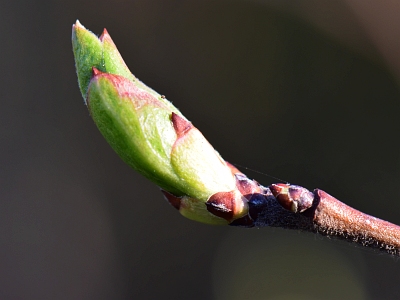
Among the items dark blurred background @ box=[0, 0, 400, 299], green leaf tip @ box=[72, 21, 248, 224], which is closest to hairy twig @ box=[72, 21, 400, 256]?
green leaf tip @ box=[72, 21, 248, 224]

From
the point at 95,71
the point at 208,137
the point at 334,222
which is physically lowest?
the point at 208,137

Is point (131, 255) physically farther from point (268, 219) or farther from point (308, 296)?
point (268, 219)

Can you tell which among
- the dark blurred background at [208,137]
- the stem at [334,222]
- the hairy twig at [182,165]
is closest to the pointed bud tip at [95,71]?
the hairy twig at [182,165]

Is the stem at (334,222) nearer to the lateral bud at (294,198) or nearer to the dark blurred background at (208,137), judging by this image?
the lateral bud at (294,198)

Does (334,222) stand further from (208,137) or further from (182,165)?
(208,137)

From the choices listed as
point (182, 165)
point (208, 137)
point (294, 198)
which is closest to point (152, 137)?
point (182, 165)

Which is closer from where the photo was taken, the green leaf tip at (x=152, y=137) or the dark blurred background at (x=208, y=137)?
the green leaf tip at (x=152, y=137)

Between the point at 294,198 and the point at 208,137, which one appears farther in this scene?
the point at 208,137

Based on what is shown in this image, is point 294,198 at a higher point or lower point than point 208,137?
higher
